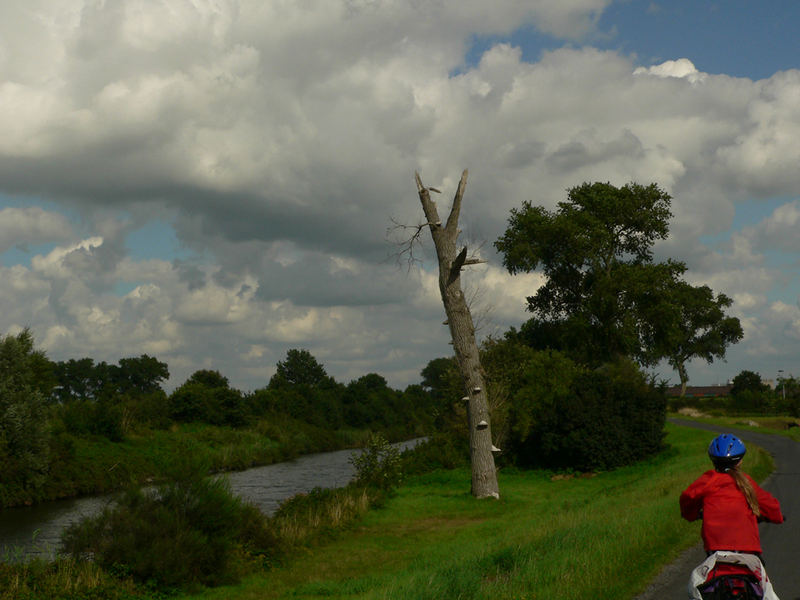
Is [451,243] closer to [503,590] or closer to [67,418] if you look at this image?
[503,590]

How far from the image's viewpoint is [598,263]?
4488 cm

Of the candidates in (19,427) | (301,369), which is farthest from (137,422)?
(301,369)

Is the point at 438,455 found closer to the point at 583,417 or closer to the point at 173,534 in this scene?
the point at 583,417

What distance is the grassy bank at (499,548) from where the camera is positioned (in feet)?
31.5

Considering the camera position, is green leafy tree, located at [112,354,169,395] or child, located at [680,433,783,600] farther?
green leafy tree, located at [112,354,169,395]

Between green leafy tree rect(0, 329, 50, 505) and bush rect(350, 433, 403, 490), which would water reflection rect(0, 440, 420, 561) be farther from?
bush rect(350, 433, 403, 490)

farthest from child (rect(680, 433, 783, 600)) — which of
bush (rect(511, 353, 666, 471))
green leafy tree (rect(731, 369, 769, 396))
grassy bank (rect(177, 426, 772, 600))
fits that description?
green leafy tree (rect(731, 369, 769, 396))

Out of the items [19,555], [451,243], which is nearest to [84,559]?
[19,555]

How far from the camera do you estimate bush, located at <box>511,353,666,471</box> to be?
30.4 metres

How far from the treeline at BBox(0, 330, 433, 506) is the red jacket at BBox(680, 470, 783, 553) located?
37.5 ft

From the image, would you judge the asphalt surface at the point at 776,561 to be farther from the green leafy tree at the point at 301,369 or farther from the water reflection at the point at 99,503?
the green leafy tree at the point at 301,369

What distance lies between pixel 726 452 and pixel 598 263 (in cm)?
4062

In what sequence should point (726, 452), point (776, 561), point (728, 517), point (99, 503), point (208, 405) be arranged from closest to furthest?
point (728, 517) < point (726, 452) < point (776, 561) < point (99, 503) < point (208, 405)

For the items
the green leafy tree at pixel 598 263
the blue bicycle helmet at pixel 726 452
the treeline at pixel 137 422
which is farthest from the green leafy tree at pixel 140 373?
the blue bicycle helmet at pixel 726 452
